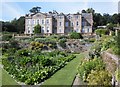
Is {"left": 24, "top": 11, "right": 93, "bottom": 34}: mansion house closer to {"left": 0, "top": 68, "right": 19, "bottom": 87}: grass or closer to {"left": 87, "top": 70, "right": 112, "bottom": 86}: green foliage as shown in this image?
{"left": 0, "top": 68, "right": 19, "bottom": 87}: grass

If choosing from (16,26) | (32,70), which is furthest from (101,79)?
(16,26)

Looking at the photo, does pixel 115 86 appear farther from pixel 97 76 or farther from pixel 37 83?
pixel 37 83

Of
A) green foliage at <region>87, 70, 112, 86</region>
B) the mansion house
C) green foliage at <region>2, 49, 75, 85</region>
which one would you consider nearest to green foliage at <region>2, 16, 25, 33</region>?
the mansion house

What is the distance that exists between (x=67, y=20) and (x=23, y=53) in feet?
130

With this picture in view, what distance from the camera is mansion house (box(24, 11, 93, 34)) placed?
194ft

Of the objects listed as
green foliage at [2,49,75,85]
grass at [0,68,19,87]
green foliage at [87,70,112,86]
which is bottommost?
grass at [0,68,19,87]

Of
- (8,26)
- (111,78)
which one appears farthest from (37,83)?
(8,26)

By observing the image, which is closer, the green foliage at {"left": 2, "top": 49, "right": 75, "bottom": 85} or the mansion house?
the green foliage at {"left": 2, "top": 49, "right": 75, "bottom": 85}

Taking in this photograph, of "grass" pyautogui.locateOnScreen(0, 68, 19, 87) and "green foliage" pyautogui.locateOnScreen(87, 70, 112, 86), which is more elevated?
"green foliage" pyautogui.locateOnScreen(87, 70, 112, 86)

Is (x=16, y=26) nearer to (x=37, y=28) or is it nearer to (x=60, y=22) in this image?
(x=37, y=28)

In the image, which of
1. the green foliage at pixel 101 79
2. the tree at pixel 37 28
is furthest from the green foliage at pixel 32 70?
the tree at pixel 37 28

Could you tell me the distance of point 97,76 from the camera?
9727mm

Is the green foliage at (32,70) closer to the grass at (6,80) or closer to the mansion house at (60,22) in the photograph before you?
the grass at (6,80)

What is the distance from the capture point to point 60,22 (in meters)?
60.0
